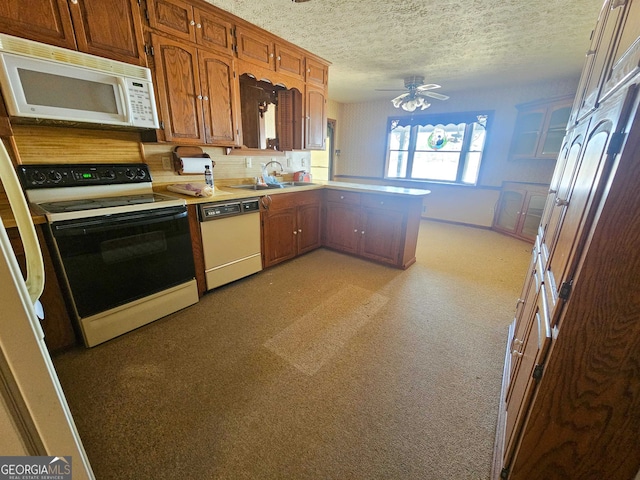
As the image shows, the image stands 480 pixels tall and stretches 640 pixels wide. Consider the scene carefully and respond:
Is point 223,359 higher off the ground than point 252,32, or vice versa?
point 252,32

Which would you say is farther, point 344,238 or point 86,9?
point 344,238

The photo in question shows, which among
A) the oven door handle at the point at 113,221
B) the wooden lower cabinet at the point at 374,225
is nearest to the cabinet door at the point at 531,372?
A: the wooden lower cabinet at the point at 374,225

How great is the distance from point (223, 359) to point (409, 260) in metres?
2.27

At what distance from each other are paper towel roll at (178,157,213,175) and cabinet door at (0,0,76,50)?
3.21 ft

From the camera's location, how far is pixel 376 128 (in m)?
5.64

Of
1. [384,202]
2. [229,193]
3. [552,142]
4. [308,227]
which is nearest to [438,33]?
[384,202]

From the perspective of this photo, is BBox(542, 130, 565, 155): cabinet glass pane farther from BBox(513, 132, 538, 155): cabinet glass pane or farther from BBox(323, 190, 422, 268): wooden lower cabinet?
BBox(323, 190, 422, 268): wooden lower cabinet

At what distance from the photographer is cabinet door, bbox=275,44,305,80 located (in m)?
2.78

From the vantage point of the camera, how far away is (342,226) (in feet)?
11.1

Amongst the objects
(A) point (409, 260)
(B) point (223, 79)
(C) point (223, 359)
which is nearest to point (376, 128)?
(A) point (409, 260)

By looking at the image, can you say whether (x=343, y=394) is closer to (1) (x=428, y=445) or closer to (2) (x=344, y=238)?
(1) (x=428, y=445)

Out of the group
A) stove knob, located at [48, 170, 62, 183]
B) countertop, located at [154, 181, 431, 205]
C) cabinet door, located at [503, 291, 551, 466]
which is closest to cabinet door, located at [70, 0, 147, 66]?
stove knob, located at [48, 170, 62, 183]

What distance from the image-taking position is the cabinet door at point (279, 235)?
2809 millimetres

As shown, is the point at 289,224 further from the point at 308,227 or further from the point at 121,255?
the point at 121,255
